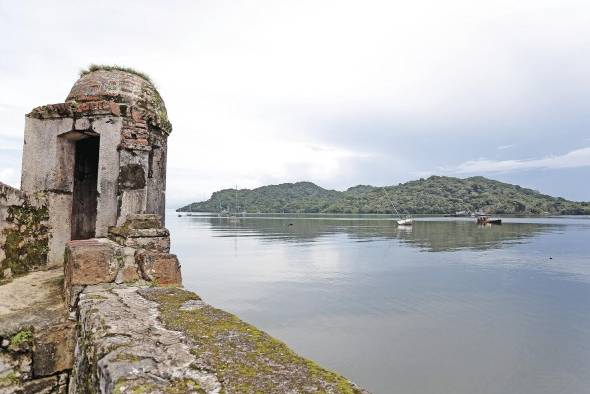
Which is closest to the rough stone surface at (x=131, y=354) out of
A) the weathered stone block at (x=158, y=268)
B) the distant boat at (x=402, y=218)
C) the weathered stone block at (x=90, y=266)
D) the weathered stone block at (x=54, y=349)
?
the weathered stone block at (x=54, y=349)

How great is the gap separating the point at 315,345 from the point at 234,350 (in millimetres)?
12730

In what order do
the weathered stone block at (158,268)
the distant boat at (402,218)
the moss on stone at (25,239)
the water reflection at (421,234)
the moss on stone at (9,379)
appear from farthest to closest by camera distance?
the distant boat at (402,218) → the water reflection at (421,234) → the moss on stone at (25,239) → the weathered stone block at (158,268) → the moss on stone at (9,379)

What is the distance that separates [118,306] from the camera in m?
3.30

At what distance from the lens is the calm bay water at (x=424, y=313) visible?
39.4 feet

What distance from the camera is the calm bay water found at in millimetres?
12023

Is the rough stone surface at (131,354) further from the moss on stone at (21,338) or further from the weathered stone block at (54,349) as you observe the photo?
the moss on stone at (21,338)

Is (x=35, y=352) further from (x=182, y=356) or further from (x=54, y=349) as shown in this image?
(x=182, y=356)

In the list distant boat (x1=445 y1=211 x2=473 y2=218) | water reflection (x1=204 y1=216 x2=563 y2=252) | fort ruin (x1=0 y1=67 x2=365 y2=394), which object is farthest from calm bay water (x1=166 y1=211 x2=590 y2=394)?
distant boat (x1=445 y1=211 x2=473 y2=218)

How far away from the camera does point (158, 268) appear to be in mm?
4605

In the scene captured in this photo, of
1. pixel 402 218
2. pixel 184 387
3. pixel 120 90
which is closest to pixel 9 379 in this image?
pixel 184 387

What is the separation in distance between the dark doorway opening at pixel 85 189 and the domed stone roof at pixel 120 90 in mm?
1295

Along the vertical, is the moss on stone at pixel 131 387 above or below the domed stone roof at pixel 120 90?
below

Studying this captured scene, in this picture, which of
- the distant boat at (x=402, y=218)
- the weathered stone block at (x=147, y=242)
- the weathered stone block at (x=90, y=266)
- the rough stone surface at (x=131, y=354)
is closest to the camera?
the rough stone surface at (x=131, y=354)

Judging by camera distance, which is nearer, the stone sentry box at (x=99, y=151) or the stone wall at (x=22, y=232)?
the stone wall at (x=22, y=232)
